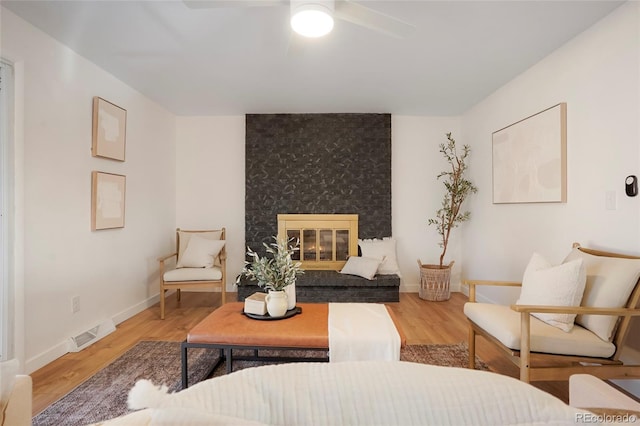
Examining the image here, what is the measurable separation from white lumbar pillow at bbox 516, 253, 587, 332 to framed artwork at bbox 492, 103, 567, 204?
1015 mm

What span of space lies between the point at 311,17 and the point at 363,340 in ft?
5.93

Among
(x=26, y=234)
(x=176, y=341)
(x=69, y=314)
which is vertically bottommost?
(x=176, y=341)

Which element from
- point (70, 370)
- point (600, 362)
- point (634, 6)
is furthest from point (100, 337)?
point (634, 6)

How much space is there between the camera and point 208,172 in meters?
4.88

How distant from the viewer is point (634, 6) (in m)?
2.11

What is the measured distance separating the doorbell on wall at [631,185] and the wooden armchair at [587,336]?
1.36 ft

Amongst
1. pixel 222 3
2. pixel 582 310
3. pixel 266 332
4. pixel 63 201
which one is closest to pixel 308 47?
pixel 222 3

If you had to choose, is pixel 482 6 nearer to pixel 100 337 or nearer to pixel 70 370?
pixel 70 370

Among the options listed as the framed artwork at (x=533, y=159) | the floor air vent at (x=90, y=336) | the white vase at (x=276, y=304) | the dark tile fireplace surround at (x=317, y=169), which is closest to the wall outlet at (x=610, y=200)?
the framed artwork at (x=533, y=159)

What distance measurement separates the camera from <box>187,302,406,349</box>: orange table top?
6.28ft

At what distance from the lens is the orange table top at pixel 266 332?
192 cm

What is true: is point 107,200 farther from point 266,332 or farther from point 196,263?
point 266,332

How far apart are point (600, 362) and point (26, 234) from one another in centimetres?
371

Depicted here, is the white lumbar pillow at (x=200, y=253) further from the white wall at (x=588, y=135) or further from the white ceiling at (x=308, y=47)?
the white wall at (x=588, y=135)
